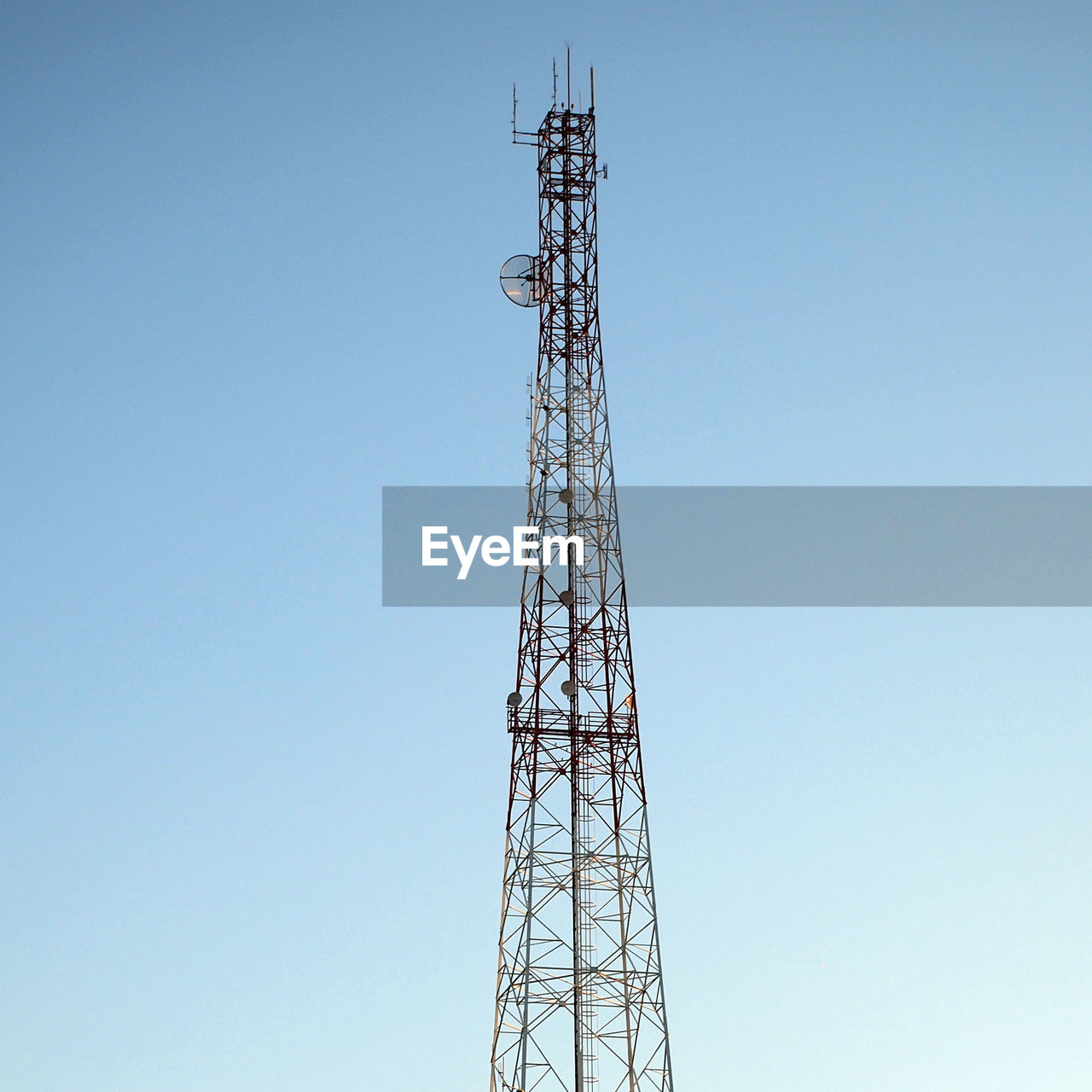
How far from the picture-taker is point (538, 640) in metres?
68.2

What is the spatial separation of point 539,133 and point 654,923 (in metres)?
29.5

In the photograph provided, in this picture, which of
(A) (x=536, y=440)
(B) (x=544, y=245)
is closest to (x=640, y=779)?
(A) (x=536, y=440)

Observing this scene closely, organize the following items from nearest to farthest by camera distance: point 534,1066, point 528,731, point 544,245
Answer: point 534,1066, point 528,731, point 544,245

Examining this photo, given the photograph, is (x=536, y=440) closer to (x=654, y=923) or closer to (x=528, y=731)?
(x=528, y=731)

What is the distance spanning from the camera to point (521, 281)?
72062 millimetres

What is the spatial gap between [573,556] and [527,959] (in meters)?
14.4

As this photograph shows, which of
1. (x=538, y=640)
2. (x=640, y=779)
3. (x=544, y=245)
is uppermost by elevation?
(x=544, y=245)

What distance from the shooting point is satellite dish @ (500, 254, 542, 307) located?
236 feet

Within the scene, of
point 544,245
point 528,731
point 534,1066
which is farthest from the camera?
point 544,245

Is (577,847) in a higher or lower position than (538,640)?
lower

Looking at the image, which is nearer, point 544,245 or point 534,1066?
point 534,1066

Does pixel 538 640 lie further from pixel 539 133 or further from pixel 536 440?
pixel 539 133

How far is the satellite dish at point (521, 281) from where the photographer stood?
236ft

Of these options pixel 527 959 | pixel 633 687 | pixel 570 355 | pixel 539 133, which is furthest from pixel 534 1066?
pixel 539 133
